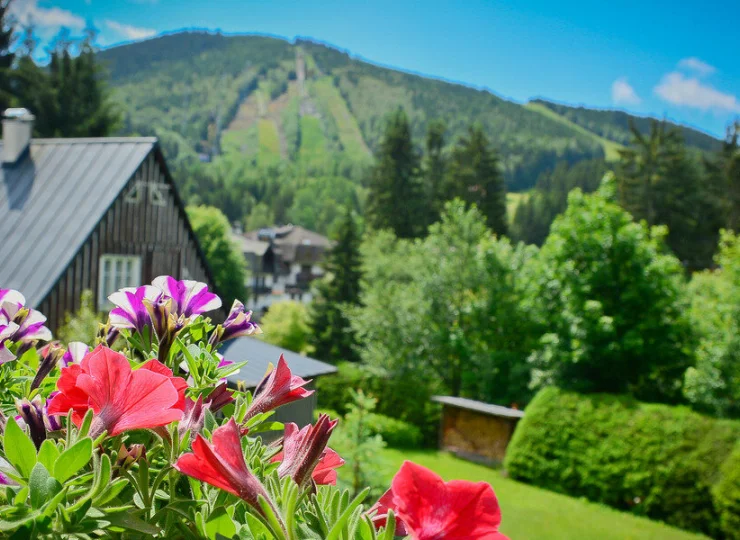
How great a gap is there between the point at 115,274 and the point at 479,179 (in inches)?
1247

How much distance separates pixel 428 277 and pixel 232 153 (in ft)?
429

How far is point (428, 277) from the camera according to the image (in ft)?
70.2

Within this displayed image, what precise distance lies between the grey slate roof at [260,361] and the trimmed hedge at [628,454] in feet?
31.9

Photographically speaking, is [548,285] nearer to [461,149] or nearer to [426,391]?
[426,391]

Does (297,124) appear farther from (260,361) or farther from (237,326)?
(237,326)

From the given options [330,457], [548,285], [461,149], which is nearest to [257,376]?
[330,457]

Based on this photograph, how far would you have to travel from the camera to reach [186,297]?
1058 millimetres

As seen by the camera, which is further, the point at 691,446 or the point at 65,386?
the point at 691,446

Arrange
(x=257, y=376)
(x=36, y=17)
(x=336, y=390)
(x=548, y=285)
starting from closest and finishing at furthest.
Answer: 1. (x=257, y=376)
2. (x=548, y=285)
3. (x=336, y=390)
4. (x=36, y=17)

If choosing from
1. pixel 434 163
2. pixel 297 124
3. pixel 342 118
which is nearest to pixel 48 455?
pixel 434 163

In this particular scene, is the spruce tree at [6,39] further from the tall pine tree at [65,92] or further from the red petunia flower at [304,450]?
the red petunia flower at [304,450]

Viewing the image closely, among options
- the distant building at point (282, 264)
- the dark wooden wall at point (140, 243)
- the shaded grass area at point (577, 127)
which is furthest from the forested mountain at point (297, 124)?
the dark wooden wall at point (140, 243)

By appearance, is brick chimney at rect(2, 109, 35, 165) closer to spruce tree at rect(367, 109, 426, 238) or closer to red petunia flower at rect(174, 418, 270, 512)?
red petunia flower at rect(174, 418, 270, 512)

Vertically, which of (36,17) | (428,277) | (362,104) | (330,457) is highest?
(362,104)
